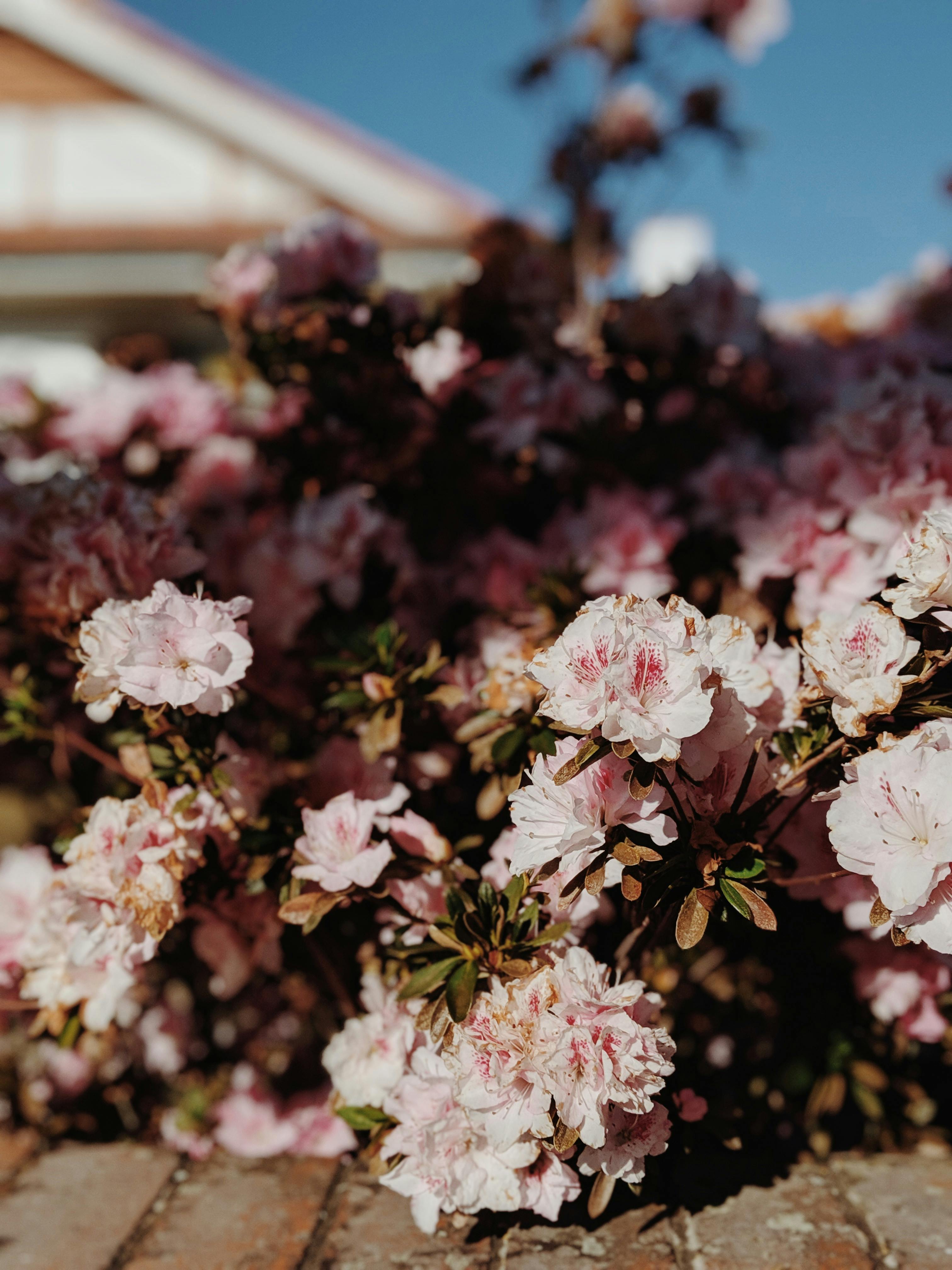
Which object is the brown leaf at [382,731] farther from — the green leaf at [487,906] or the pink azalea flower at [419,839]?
the green leaf at [487,906]

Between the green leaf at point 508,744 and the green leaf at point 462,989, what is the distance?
10.3 inches

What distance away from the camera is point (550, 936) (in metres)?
1.10

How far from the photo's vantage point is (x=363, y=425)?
199cm

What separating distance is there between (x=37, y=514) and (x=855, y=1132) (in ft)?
5.51

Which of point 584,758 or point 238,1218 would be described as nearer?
point 584,758

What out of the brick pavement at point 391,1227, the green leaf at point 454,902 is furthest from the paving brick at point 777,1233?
the green leaf at point 454,902

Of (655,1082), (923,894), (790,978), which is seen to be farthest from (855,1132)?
(923,894)

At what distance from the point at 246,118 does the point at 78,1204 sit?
19.0 feet

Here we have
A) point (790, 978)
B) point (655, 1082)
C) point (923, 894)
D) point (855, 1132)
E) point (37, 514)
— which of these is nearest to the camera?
point (923, 894)

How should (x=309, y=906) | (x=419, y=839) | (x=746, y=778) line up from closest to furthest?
1. (x=746, y=778)
2. (x=309, y=906)
3. (x=419, y=839)

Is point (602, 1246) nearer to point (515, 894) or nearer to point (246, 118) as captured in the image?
point (515, 894)

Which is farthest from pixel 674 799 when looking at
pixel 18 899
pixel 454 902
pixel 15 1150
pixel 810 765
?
pixel 15 1150

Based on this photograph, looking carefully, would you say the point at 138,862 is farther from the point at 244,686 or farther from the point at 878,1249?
the point at 878,1249

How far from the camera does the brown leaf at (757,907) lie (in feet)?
3.17
